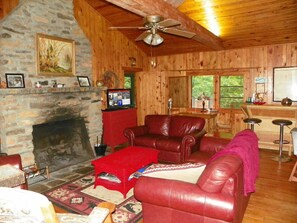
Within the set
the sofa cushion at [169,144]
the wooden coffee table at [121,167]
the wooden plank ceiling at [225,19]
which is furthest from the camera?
the sofa cushion at [169,144]

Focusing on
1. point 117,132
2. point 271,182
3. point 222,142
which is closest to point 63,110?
point 117,132

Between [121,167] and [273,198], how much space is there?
7.08 feet

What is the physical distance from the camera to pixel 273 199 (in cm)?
329

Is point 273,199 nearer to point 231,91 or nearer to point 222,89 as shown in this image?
point 231,91

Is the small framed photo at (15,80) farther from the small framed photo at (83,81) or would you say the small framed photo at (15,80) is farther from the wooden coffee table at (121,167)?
the wooden coffee table at (121,167)

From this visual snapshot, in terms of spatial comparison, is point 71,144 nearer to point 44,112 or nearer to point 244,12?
point 44,112

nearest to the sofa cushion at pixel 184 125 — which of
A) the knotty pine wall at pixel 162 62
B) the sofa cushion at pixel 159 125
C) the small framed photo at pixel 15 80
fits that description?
the sofa cushion at pixel 159 125

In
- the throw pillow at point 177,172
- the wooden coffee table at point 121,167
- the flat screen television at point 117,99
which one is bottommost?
the wooden coffee table at point 121,167

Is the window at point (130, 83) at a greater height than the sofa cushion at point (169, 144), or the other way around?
the window at point (130, 83)

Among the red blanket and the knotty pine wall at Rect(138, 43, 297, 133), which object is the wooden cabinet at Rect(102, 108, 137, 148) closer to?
the knotty pine wall at Rect(138, 43, 297, 133)

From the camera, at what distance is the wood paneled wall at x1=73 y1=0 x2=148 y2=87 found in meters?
5.73

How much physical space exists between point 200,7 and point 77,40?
2733 millimetres

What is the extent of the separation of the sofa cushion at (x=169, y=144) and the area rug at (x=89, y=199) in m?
1.37

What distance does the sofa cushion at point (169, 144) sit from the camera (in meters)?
4.55
